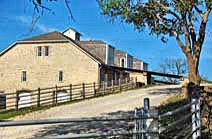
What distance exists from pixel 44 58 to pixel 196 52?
30.0 meters

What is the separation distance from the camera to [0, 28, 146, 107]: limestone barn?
46875 millimetres

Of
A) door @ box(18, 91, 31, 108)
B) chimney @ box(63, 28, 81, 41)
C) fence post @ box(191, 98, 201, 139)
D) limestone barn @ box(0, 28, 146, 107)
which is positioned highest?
chimney @ box(63, 28, 81, 41)

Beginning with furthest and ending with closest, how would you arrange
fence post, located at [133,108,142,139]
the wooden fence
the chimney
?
the chimney < the wooden fence < fence post, located at [133,108,142,139]

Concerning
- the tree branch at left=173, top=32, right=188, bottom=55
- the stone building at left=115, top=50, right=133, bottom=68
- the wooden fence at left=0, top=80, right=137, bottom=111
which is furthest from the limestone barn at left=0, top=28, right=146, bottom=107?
the tree branch at left=173, top=32, right=188, bottom=55

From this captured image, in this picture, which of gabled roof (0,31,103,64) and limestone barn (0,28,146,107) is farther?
gabled roof (0,31,103,64)

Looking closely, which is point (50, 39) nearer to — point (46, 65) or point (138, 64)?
point (46, 65)

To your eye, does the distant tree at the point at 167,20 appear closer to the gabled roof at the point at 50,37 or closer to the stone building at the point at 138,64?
the gabled roof at the point at 50,37

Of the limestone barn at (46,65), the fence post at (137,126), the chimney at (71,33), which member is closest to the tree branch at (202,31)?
the fence post at (137,126)

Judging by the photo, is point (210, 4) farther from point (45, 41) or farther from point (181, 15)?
point (45, 41)

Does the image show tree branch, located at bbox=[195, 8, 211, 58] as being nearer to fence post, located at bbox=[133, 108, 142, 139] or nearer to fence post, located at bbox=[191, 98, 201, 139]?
fence post, located at bbox=[191, 98, 201, 139]

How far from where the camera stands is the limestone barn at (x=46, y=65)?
46.9 meters

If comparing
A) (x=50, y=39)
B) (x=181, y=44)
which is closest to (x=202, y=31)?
(x=181, y=44)

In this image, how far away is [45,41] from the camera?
4834cm

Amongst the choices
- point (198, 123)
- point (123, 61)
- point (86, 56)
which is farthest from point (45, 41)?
point (198, 123)
